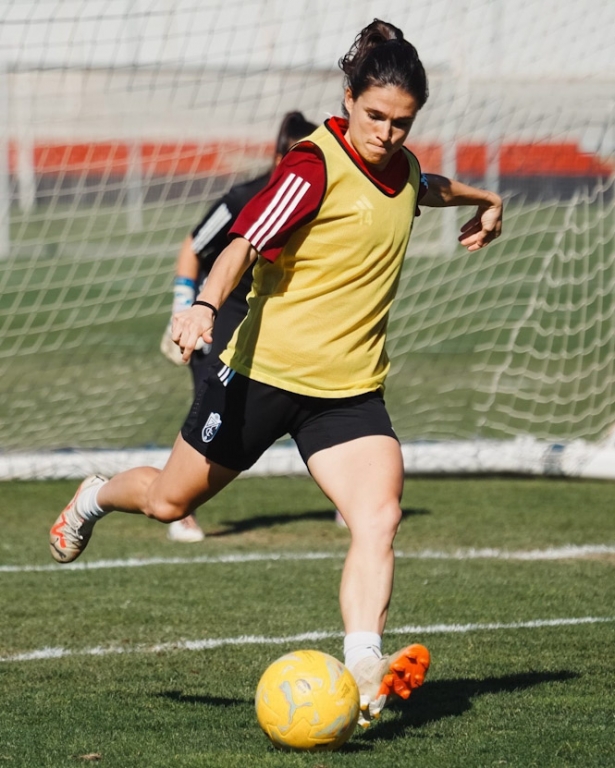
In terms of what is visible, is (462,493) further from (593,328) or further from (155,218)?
(155,218)

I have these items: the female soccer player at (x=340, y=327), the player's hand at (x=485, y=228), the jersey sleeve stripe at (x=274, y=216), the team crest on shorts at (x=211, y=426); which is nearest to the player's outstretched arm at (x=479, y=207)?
the player's hand at (x=485, y=228)

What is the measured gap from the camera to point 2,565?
7.14 metres

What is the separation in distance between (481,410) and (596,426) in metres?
0.98

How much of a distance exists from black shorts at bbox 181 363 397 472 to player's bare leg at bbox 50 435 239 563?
0.07 metres

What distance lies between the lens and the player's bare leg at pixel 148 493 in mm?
4773

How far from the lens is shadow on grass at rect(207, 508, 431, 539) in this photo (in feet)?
27.1

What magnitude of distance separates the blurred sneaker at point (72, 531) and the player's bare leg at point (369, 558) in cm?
121

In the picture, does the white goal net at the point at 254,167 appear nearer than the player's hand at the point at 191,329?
No

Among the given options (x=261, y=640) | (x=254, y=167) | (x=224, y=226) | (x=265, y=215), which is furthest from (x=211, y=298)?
(x=254, y=167)

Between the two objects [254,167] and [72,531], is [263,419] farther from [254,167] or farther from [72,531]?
[254,167]

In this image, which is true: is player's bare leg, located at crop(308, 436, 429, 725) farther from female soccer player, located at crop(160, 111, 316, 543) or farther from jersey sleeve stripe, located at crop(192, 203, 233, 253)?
jersey sleeve stripe, located at crop(192, 203, 233, 253)

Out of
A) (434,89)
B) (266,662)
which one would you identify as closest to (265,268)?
(266,662)

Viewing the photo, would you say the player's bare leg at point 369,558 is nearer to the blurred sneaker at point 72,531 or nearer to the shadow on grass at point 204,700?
the shadow on grass at point 204,700

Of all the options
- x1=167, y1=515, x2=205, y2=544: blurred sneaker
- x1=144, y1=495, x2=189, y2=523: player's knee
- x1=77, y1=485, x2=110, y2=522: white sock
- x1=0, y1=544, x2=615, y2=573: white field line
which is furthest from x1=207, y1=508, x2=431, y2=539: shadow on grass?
x1=144, y1=495, x2=189, y2=523: player's knee
